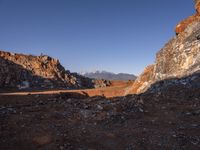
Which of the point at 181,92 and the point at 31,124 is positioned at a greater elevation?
the point at 181,92

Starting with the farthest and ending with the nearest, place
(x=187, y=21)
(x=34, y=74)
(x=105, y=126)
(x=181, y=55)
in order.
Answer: (x=34, y=74)
(x=187, y=21)
(x=181, y=55)
(x=105, y=126)

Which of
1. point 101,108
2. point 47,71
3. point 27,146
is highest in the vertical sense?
point 47,71

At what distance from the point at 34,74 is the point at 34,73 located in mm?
308

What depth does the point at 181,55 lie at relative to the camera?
26.0m

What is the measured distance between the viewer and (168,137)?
1026 centimetres

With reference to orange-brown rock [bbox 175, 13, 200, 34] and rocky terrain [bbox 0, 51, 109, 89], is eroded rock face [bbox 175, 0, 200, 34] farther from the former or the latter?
rocky terrain [bbox 0, 51, 109, 89]

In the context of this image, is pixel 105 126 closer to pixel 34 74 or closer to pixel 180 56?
pixel 180 56

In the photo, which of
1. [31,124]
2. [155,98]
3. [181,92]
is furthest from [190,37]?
[31,124]

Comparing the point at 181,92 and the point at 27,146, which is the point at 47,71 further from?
the point at 27,146

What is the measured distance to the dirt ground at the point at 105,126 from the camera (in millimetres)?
9453

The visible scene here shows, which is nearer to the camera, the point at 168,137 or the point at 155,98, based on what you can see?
the point at 168,137

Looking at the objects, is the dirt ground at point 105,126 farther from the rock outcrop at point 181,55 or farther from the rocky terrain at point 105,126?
the rock outcrop at point 181,55

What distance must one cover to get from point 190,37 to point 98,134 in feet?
61.3

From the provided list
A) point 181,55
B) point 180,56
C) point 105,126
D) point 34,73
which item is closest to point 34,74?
point 34,73
